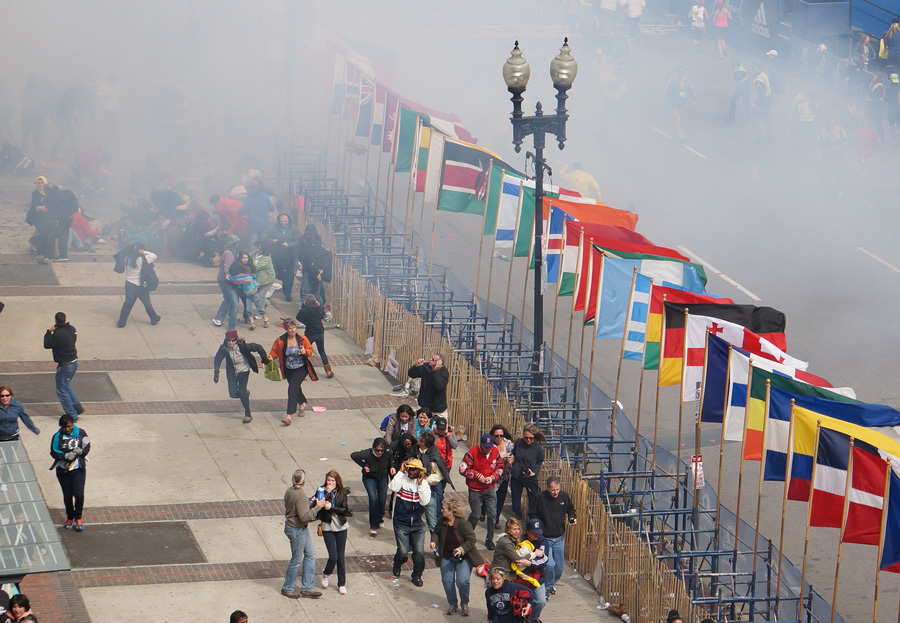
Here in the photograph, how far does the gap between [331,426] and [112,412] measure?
9.16ft

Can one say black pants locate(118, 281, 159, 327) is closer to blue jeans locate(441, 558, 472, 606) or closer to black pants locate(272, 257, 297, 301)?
black pants locate(272, 257, 297, 301)

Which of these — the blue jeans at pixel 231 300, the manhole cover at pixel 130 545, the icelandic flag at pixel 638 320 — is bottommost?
the manhole cover at pixel 130 545

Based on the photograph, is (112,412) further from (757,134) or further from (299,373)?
(757,134)

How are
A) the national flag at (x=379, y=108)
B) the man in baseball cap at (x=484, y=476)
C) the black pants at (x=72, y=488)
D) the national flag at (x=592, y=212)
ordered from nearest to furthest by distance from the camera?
1. the black pants at (x=72, y=488)
2. the man in baseball cap at (x=484, y=476)
3. the national flag at (x=592, y=212)
4. the national flag at (x=379, y=108)

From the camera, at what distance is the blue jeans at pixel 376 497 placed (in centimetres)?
1480

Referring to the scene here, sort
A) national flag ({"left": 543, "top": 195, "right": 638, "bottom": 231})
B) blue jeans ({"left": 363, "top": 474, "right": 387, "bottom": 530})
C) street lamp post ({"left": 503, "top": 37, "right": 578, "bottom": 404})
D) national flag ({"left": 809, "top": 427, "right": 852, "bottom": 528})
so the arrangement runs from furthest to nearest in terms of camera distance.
A: national flag ({"left": 543, "top": 195, "right": 638, "bottom": 231})
street lamp post ({"left": 503, "top": 37, "right": 578, "bottom": 404})
blue jeans ({"left": 363, "top": 474, "right": 387, "bottom": 530})
national flag ({"left": 809, "top": 427, "right": 852, "bottom": 528})

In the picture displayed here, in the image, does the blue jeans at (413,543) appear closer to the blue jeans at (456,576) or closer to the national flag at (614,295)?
the blue jeans at (456,576)

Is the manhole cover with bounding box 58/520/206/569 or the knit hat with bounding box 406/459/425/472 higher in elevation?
the knit hat with bounding box 406/459/425/472

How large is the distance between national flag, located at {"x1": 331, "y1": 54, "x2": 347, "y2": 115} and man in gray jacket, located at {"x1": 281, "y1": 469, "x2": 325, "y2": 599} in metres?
15.5

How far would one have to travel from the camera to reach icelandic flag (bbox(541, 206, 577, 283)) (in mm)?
17922

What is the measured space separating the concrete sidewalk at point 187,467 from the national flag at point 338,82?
635cm

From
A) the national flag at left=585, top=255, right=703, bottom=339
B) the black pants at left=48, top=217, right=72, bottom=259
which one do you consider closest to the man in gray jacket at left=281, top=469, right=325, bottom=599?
the national flag at left=585, top=255, right=703, bottom=339

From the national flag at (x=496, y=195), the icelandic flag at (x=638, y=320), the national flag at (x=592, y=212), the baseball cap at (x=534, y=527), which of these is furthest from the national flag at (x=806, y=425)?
the national flag at (x=496, y=195)

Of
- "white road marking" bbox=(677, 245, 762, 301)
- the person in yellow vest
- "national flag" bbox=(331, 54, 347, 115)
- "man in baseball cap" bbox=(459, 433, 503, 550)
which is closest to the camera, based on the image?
"man in baseball cap" bbox=(459, 433, 503, 550)
